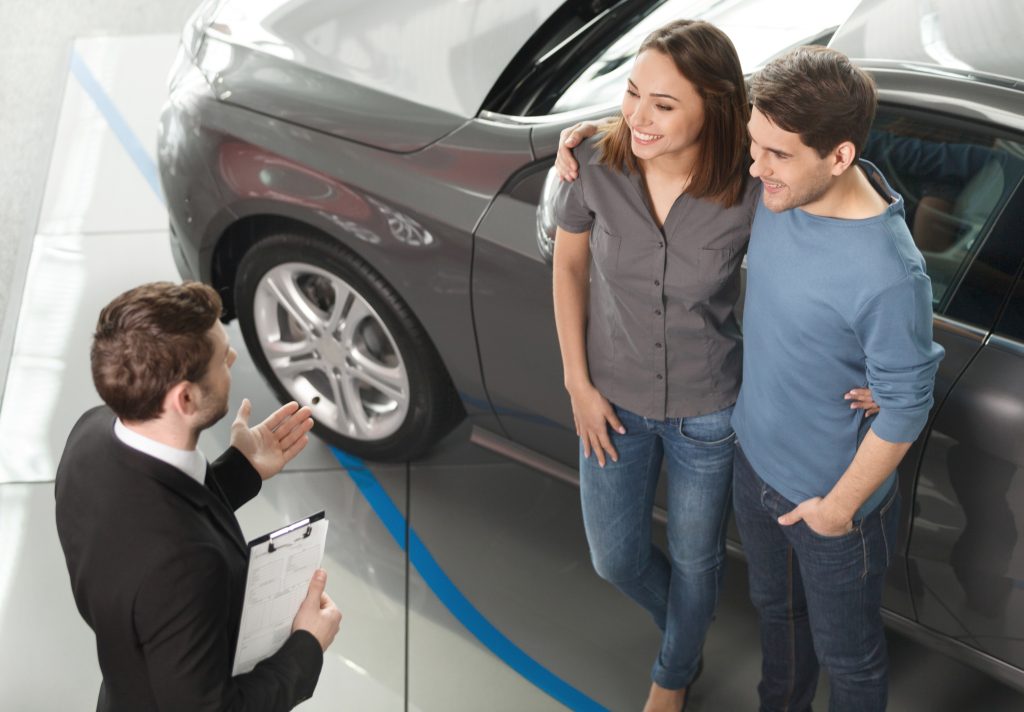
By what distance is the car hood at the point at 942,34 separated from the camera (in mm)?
2232

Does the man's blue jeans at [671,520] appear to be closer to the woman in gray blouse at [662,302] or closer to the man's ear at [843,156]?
the woman in gray blouse at [662,302]

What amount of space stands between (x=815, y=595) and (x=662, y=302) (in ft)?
2.09

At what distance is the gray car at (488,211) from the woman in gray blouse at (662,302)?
36 cm

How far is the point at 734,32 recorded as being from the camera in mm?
2703

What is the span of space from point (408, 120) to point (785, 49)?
0.94 metres

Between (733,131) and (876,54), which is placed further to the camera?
(876,54)

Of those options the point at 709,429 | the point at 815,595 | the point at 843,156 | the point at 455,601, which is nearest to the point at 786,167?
the point at 843,156

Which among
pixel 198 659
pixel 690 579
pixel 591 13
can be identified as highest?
pixel 591 13

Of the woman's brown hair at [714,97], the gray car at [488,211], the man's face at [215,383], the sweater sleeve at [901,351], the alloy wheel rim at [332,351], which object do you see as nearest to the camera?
the man's face at [215,383]

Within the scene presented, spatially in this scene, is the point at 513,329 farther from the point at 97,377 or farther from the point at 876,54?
the point at 97,377

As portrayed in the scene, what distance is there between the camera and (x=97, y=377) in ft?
5.10

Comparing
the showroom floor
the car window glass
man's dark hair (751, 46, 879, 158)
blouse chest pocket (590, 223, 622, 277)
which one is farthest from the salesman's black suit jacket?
the car window glass

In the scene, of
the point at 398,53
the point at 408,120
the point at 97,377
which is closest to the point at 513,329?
the point at 408,120

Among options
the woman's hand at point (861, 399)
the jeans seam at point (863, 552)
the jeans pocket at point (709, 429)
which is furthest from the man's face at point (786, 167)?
the jeans seam at point (863, 552)
